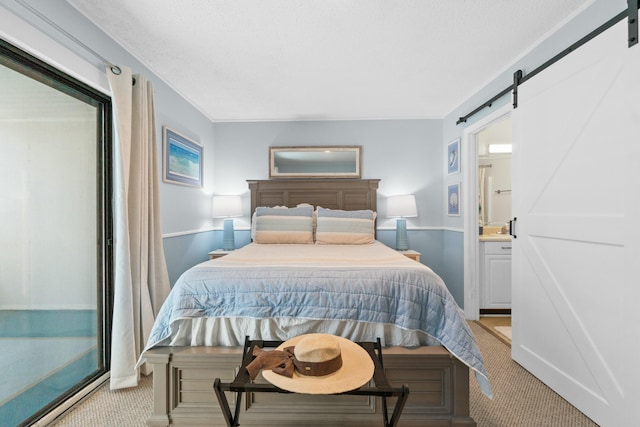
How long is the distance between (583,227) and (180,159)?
3401 mm

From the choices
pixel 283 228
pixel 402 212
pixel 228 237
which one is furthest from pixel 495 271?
pixel 228 237

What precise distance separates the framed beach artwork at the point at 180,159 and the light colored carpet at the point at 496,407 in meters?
1.81

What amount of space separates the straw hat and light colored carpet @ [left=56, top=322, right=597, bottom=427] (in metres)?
1.04

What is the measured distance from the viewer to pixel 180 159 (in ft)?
10.6

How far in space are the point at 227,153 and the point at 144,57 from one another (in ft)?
5.59

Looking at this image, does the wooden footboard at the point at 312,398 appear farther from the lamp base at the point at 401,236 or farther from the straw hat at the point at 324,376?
the lamp base at the point at 401,236

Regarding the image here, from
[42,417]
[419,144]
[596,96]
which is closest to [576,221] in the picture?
[596,96]

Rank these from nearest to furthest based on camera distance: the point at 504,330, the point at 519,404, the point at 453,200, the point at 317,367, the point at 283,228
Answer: the point at 317,367, the point at 519,404, the point at 504,330, the point at 283,228, the point at 453,200

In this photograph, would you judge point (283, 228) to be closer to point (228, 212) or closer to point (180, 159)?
point (228, 212)

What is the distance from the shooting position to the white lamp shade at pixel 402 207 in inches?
147

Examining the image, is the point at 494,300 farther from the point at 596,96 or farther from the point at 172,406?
the point at 172,406

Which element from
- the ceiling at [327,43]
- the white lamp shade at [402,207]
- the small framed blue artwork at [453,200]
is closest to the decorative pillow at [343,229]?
the white lamp shade at [402,207]

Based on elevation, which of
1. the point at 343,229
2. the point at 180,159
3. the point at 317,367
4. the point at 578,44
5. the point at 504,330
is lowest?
the point at 504,330

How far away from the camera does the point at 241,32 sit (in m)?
2.14
